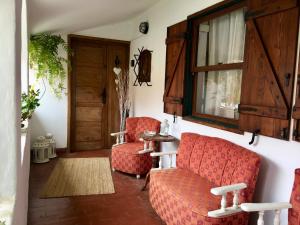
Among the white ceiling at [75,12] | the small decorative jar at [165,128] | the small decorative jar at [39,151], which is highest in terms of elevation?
the white ceiling at [75,12]

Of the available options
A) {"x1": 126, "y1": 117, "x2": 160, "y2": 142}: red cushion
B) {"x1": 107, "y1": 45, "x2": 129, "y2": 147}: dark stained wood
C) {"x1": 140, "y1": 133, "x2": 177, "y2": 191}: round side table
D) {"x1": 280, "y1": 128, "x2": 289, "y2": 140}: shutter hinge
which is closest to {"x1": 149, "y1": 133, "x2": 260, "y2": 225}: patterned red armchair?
{"x1": 280, "y1": 128, "x2": 289, "y2": 140}: shutter hinge

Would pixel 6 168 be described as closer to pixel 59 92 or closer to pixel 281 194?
pixel 281 194

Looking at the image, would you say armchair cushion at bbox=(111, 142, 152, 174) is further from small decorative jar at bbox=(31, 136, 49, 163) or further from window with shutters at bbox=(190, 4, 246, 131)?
→ small decorative jar at bbox=(31, 136, 49, 163)

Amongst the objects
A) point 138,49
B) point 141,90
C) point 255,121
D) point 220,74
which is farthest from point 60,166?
point 255,121

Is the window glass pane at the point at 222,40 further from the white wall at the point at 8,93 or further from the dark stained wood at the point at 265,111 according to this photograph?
the white wall at the point at 8,93

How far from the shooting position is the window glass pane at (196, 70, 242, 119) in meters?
2.58

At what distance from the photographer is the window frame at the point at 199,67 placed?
2514 mm

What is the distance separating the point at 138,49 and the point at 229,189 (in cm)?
362

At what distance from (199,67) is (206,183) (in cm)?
143

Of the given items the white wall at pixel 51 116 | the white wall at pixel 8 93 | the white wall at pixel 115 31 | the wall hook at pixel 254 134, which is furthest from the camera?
the white wall at pixel 115 31

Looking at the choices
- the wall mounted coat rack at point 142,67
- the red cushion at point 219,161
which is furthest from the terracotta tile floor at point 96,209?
the wall mounted coat rack at point 142,67

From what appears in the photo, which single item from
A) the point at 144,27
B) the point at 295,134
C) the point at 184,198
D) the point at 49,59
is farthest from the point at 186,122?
the point at 49,59

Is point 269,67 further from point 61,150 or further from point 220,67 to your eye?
point 61,150

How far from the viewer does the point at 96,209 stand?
2719 mm
